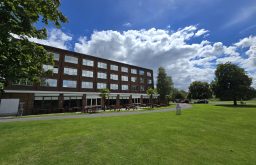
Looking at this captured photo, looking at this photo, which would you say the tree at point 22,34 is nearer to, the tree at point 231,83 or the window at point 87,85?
the window at point 87,85

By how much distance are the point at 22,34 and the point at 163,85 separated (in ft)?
212

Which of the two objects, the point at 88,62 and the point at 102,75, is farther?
the point at 102,75

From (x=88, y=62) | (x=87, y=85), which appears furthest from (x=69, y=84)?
(x=88, y=62)

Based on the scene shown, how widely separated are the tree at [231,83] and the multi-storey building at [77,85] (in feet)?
90.5

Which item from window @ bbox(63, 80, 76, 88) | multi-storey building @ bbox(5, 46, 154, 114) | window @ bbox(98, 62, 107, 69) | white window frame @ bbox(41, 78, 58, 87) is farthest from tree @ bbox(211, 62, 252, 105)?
white window frame @ bbox(41, 78, 58, 87)

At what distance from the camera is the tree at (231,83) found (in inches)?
1996

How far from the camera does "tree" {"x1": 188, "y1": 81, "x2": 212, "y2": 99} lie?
296 feet

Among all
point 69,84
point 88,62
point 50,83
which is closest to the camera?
point 50,83

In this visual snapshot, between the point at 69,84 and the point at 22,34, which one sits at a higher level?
the point at 69,84

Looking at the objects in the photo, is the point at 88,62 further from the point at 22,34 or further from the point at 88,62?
the point at 22,34

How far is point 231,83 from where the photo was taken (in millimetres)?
53844

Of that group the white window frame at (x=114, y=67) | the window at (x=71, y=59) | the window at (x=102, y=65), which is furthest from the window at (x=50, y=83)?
the white window frame at (x=114, y=67)

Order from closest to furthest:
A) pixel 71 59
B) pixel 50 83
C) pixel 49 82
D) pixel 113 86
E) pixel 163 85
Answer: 1. pixel 49 82
2. pixel 50 83
3. pixel 71 59
4. pixel 113 86
5. pixel 163 85

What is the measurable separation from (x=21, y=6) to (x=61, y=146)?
5945 mm
